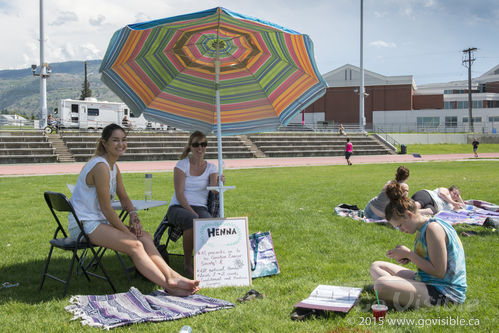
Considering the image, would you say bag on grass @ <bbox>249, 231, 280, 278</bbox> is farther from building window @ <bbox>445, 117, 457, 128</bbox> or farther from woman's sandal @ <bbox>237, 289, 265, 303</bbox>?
building window @ <bbox>445, 117, 457, 128</bbox>

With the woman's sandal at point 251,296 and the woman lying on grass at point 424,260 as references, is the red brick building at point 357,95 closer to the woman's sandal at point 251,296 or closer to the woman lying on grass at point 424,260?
the woman's sandal at point 251,296

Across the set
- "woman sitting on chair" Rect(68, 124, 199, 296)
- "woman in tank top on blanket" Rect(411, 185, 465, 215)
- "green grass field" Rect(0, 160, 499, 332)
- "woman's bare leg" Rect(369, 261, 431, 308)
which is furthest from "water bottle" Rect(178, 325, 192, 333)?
"woman in tank top on blanket" Rect(411, 185, 465, 215)

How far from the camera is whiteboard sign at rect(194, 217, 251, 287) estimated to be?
5.01m

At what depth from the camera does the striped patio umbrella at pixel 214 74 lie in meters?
5.09

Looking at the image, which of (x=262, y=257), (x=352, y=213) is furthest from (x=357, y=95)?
(x=262, y=257)

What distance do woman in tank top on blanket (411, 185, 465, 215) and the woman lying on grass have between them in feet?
15.5

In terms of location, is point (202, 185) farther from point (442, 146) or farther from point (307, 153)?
point (442, 146)

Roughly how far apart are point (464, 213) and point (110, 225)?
22.2 ft

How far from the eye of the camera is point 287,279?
511 centimetres

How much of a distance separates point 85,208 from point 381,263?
300 centimetres

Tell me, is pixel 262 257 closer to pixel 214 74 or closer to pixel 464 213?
pixel 214 74

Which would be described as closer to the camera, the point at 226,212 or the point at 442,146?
the point at 226,212

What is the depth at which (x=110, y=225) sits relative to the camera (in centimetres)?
468

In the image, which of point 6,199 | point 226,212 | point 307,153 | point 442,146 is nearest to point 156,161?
point 307,153
